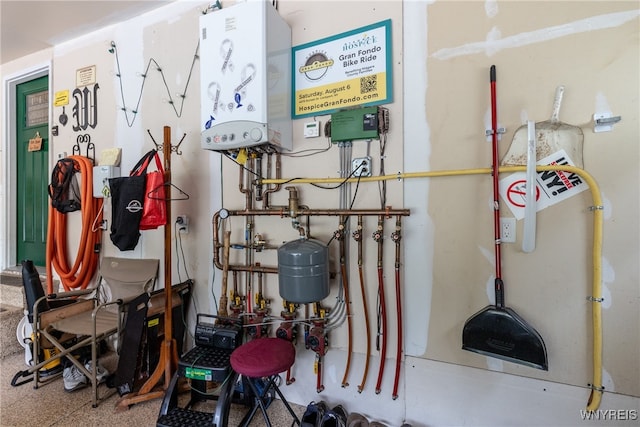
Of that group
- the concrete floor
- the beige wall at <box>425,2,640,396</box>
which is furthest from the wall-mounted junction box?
the concrete floor

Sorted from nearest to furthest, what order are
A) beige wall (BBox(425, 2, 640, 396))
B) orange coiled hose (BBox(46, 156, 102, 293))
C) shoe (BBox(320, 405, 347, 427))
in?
beige wall (BBox(425, 2, 640, 396)) → shoe (BBox(320, 405, 347, 427)) → orange coiled hose (BBox(46, 156, 102, 293))

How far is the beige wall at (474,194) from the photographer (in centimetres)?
128

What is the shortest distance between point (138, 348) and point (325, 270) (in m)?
1.25

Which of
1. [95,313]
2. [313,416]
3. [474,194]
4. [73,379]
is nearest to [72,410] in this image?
[73,379]

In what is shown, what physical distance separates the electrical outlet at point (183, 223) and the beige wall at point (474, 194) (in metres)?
0.23

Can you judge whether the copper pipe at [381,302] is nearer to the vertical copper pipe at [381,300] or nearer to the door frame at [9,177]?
the vertical copper pipe at [381,300]

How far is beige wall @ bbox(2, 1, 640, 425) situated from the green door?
83.3 inches

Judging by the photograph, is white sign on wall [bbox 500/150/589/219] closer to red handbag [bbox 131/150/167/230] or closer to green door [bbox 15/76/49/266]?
red handbag [bbox 131/150/167/230]

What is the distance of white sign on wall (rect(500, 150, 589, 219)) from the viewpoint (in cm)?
133

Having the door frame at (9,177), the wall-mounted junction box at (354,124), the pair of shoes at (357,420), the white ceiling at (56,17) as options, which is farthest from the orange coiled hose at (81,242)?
the pair of shoes at (357,420)

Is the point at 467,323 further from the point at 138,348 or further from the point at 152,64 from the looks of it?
the point at 152,64

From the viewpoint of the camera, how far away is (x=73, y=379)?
6.47 feet

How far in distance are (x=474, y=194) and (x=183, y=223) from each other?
1818 mm

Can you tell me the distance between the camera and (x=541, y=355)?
4.27ft
